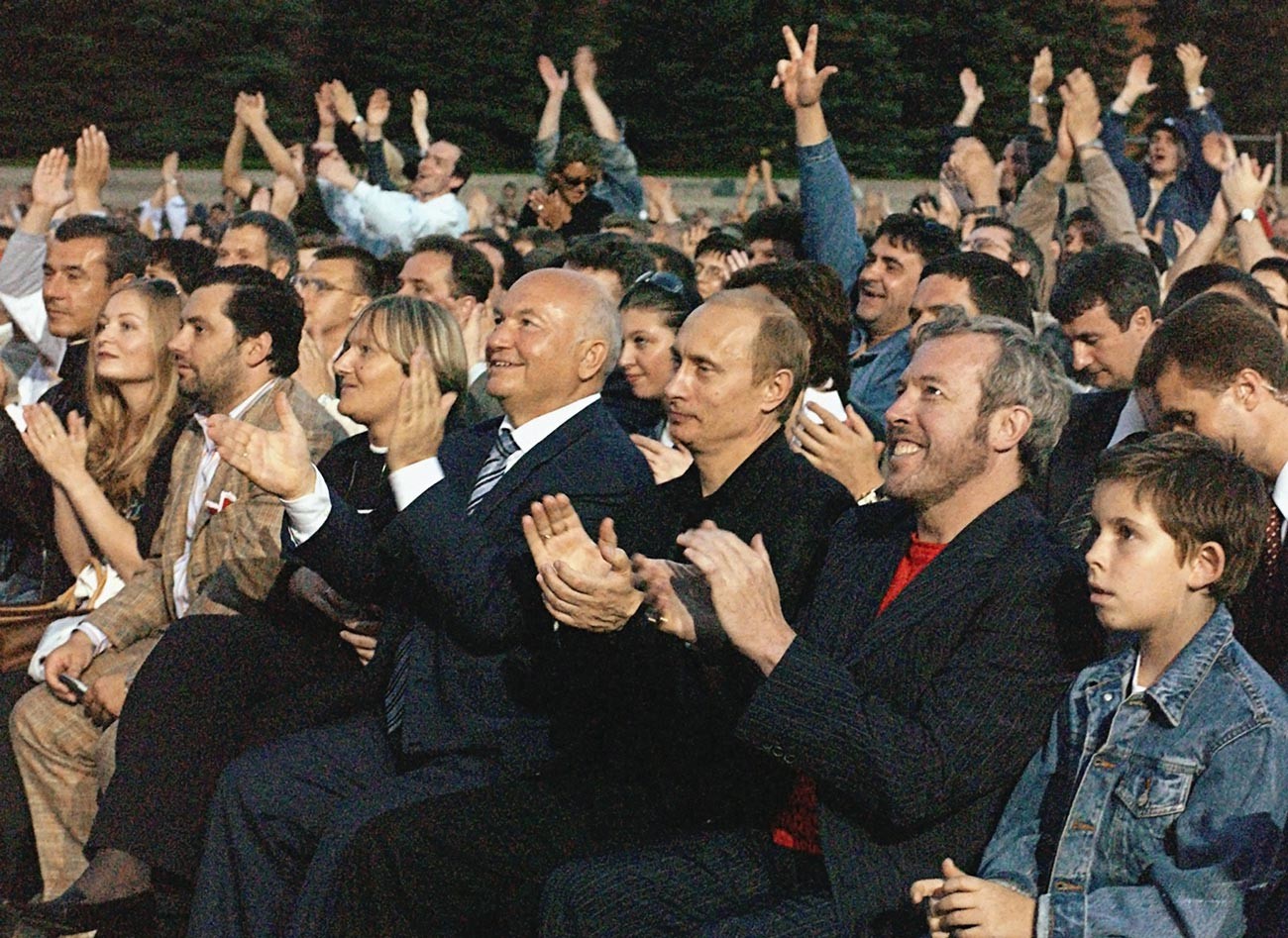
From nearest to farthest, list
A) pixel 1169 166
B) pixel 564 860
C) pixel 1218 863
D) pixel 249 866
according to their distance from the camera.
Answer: pixel 1218 863, pixel 564 860, pixel 249 866, pixel 1169 166

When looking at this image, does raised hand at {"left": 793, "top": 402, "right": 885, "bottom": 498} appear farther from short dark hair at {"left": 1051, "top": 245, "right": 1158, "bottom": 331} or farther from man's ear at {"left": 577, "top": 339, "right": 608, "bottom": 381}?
short dark hair at {"left": 1051, "top": 245, "right": 1158, "bottom": 331}

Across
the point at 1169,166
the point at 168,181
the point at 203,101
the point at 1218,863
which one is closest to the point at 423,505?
the point at 1218,863

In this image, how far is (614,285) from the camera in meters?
7.32

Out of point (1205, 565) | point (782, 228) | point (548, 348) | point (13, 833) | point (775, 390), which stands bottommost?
point (13, 833)

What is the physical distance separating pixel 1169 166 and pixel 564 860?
872 cm

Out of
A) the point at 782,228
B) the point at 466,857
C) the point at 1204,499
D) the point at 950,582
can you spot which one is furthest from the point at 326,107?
the point at 1204,499

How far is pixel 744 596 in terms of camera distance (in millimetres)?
3678

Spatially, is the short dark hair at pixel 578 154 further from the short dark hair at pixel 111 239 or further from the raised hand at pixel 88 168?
the short dark hair at pixel 111 239

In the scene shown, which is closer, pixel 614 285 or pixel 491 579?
pixel 491 579

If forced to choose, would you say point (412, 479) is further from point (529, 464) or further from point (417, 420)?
point (529, 464)

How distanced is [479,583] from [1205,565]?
5.91ft

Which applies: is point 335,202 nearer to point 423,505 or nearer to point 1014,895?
point 423,505

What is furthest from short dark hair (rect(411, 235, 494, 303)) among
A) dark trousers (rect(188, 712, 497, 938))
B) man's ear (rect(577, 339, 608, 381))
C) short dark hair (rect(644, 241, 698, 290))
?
dark trousers (rect(188, 712, 497, 938))

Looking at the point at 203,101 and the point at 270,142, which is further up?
the point at 270,142
